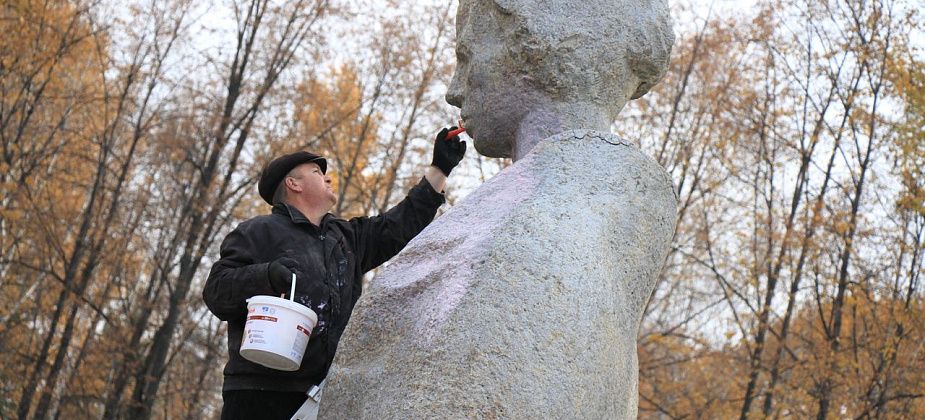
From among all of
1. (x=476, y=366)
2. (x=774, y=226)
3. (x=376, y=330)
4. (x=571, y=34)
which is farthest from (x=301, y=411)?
(x=774, y=226)

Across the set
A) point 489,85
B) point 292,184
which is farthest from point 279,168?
point 489,85

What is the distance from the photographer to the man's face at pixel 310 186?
12.2 ft

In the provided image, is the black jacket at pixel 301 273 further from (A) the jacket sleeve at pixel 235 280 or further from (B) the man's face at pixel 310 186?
(B) the man's face at pixel 310 186

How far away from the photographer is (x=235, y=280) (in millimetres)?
3068

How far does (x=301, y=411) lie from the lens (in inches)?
117

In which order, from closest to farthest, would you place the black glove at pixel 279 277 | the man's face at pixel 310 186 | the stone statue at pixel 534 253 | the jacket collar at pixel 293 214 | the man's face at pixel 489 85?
the stone statue at pixel 534 253
the black glove at pixel 279 277
the man's face at pixel 489 85
the jacket collar at pixel 293 214
the man's face at pixel 310 186

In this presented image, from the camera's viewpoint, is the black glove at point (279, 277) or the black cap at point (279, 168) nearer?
the black glove at point (279, 277)

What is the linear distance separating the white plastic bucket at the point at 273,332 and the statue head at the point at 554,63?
2.88ft

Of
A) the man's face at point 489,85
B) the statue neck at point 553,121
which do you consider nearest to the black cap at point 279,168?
the man's face at point 489,85

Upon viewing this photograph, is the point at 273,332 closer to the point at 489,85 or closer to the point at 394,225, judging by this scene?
the point at 489,85

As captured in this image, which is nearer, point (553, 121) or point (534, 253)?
point (534, 253)

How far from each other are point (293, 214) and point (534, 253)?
1.33 meters

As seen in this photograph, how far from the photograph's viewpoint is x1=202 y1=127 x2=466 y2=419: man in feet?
10.2

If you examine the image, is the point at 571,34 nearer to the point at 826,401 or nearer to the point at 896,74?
the point at 826,401
